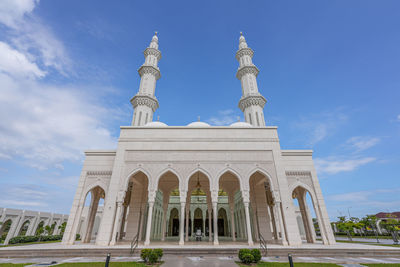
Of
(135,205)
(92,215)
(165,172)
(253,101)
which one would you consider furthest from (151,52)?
(92,215)

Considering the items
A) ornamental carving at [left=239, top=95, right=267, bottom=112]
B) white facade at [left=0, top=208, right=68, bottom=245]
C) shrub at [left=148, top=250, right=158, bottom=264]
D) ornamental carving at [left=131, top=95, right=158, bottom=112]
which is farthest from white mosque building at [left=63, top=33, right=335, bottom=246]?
white facade at [left=0, top=208, right=68, bottom=245]

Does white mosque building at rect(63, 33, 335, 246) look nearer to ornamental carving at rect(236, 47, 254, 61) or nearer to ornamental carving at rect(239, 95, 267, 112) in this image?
ornamental carving at rect(239, 95, 267, 112)

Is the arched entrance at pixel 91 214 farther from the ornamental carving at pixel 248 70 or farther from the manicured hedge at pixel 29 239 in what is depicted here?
Answer: the ornamental carving at pixel 248 70

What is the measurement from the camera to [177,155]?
565 inches

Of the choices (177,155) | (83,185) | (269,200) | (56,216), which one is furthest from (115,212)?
(56,216)

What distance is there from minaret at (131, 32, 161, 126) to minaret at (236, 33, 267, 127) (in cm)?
998

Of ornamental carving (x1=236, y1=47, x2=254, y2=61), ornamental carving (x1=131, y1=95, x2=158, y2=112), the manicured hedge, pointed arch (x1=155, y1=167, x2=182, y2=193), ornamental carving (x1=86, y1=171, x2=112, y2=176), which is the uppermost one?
ornamental carving (x1=236, y1=47, x2=254, y2=61)

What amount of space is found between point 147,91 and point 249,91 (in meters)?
11.4

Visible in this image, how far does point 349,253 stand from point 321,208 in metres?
4.14

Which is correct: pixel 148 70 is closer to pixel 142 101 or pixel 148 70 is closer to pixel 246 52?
pixel 142 101

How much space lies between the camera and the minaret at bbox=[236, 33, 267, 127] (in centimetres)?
2145

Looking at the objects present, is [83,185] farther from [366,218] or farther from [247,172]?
[366,218]

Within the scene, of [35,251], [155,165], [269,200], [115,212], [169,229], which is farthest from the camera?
[169,229]

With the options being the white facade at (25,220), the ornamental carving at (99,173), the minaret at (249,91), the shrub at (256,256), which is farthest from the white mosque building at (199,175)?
the white facade at (25,220)
